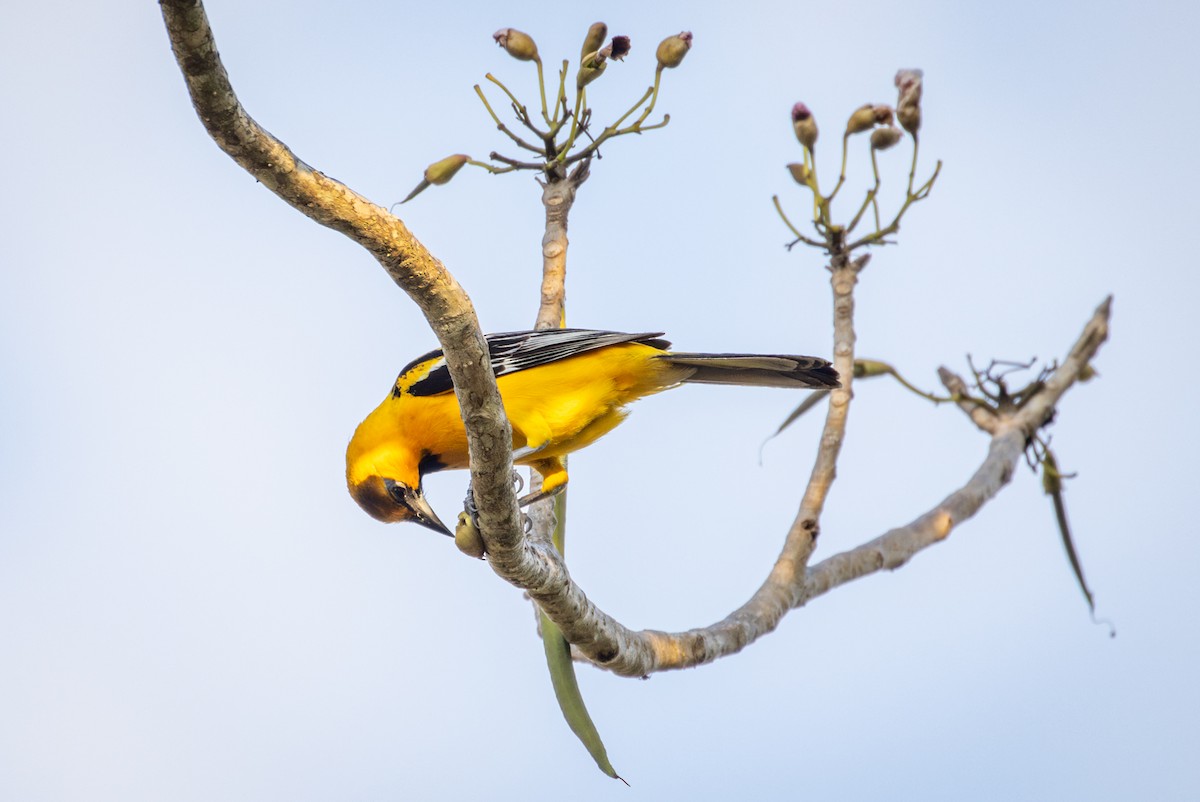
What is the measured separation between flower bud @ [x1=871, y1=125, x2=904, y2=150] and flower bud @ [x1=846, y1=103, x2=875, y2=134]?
51 mm

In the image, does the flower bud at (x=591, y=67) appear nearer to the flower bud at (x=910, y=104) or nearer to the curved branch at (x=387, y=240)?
the flower bud at (x=910, y=104)

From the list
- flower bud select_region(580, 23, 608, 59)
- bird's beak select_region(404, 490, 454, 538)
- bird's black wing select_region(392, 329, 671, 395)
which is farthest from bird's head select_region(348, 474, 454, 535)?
flower bud select_region(580, 23, 608, 59)

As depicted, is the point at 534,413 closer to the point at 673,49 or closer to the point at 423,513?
the point at 423,513

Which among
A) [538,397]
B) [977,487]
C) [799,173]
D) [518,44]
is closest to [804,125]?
[799,173]

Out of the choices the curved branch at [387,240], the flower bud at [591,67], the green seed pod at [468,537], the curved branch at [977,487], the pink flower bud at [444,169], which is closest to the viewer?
the curved branch at [387,240]

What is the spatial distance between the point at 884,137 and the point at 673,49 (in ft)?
3.58

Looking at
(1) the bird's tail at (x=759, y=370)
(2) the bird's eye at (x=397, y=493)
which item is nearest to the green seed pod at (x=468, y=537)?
(2) the bird's eye at (x=397, y=493)

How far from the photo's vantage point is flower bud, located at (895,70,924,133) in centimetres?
509

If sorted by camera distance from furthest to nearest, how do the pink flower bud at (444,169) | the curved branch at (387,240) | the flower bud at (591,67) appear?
the pink flower bud at (444,169)
the flower bud at (591,67)
the curved branch at (387,240)

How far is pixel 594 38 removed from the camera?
4547mm

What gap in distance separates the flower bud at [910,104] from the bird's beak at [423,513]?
2.68m

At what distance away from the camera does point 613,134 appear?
474 cm

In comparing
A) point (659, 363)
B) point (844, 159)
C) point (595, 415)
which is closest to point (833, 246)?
point (844, 159)

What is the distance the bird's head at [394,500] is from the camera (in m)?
5.10
